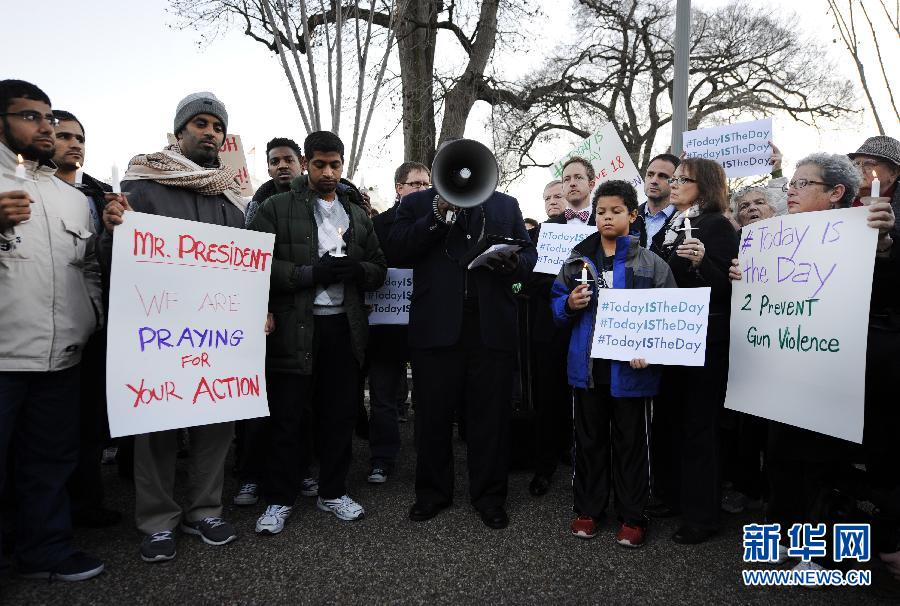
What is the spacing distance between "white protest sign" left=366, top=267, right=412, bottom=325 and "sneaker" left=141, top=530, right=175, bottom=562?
1884 millimetres

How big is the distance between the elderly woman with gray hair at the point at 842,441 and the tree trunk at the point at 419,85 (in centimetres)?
925

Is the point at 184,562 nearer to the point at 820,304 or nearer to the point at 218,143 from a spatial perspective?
the point at 218,143

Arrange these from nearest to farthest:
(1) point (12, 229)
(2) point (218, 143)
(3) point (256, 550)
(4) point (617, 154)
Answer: (1) point (12, 229), (3) point (256, 550), (2) point (218, 143), (4) point (617, 154)

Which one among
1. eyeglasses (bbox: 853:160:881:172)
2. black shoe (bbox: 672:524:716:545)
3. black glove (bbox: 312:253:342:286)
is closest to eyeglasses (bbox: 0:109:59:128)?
black glove (bbox: 312:253:342:286)

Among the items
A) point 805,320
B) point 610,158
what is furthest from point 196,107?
point 610,158

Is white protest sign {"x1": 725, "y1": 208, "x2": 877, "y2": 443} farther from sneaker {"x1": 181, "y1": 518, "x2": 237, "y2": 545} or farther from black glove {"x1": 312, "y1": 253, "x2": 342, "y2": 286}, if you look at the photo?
sneaker {"x1": 181, "y1": 518, "x2": 237, "y2": 545}

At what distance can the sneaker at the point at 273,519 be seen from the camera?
3.19m

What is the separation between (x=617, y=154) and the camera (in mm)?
5965

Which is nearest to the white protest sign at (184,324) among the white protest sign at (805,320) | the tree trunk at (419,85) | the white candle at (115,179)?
Result: the white candle at (115,179)

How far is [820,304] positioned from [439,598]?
2140 mm

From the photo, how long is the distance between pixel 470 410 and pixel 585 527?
90 centimetres

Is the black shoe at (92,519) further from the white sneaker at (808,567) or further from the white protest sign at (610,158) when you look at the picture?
the white protest sign at (610,158)

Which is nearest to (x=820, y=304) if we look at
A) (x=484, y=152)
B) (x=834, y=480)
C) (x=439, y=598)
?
(x=834, y=480)

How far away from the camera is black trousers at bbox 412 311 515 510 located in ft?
11.4
